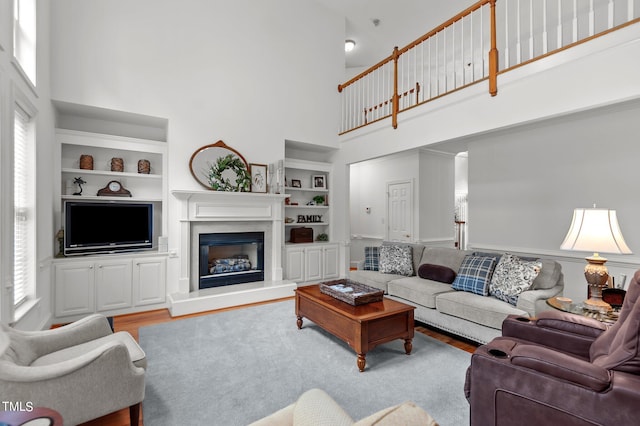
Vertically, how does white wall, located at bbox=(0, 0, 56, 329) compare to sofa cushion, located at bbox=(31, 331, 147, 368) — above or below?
above

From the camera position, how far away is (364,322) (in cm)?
266

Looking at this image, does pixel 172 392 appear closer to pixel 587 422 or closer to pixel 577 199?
pixel 587 422

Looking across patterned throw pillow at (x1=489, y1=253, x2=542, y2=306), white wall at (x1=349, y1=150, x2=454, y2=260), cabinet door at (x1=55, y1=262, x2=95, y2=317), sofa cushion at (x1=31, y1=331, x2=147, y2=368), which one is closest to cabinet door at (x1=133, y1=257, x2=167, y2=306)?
cabinet door at (x1=55, y1=262, x2=95, y2=317)

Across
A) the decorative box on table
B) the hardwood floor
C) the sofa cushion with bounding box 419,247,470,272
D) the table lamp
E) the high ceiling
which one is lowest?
the hardwood floor

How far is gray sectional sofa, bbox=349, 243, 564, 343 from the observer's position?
2939 millimetres

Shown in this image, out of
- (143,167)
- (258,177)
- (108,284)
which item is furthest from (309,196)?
(108,284)

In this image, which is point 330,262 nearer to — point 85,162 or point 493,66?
point 493,66

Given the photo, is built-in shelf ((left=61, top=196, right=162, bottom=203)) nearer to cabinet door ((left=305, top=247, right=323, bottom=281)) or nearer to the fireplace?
the fireplace

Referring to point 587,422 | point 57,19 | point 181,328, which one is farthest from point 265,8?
point 587,422

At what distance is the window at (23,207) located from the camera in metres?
2.77

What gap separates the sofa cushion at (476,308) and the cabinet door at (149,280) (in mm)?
3710

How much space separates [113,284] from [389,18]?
671cm

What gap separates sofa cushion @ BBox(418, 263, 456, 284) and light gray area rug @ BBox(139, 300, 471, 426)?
79cm

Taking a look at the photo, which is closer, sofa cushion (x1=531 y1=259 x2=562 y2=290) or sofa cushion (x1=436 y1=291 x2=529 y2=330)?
sofa cushion (x1=436 y1=291 x2=529 y2=330)
